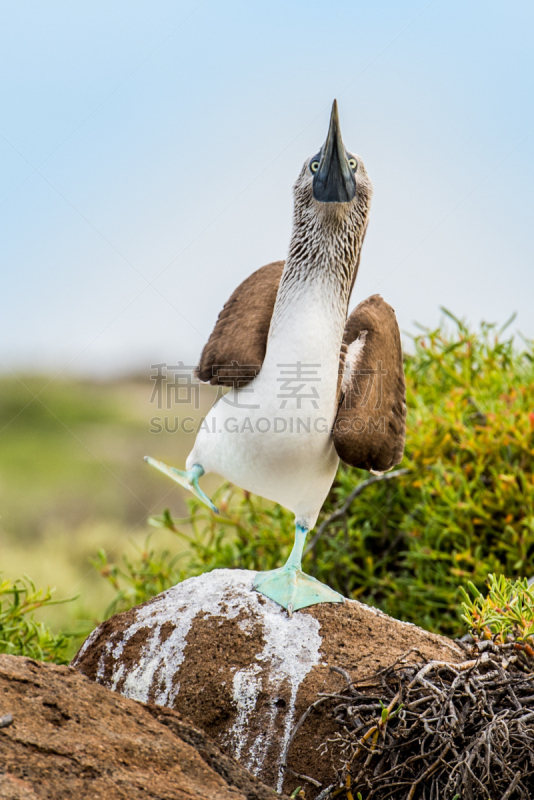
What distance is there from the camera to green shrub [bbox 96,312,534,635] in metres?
4.29

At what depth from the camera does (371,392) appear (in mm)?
3025

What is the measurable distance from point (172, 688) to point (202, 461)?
93 cm

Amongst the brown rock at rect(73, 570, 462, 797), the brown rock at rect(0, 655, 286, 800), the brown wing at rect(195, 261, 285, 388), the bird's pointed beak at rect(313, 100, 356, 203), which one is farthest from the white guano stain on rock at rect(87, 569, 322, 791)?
the bird's pointed beak at rect(313, 100, 356, 203)

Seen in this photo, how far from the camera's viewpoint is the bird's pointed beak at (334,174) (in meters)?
2.72

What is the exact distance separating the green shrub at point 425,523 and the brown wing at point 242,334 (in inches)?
66.8

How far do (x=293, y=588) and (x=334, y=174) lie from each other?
167cm

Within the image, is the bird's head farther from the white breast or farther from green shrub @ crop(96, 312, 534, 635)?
green shrub @ crop(96, 312, 534, 635)

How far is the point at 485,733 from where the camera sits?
2.11 m

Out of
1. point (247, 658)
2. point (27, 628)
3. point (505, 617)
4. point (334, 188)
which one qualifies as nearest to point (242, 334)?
point (334, 188)

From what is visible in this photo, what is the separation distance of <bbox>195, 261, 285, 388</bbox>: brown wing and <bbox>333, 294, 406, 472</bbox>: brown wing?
1.25 ft

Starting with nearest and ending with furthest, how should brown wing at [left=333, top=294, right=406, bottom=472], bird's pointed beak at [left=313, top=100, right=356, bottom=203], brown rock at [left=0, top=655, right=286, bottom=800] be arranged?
brown rock at [left=0, top=655, right=286, bottom=800]
bird's pointed beak at [left=313, top=100, right=356, bottom=203]
brown wing at [left=333, top=294, right=406, bottom=472]

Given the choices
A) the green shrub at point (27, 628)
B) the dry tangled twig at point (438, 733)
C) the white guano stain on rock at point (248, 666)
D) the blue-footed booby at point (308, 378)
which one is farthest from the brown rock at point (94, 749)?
the green shrub at point (27, 628)

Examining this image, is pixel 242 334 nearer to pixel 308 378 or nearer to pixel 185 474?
pixel 308 378

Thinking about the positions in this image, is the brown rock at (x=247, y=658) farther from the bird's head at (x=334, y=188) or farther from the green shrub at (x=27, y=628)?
the bird's head at (x=334, y=188)
